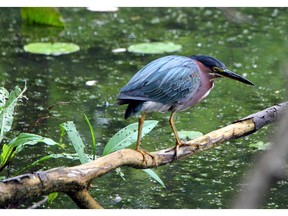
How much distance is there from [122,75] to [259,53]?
3.17ft

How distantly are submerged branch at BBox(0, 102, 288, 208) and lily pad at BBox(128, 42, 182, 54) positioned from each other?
6.45 feet

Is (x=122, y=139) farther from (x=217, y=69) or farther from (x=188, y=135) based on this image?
(x=188, y=135)

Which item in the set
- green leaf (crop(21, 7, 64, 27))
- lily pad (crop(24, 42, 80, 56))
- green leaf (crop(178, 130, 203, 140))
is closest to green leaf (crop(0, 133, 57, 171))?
green leaf (crop(178, 130, 203, 140))

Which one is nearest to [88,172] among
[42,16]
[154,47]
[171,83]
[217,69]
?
[171,83]

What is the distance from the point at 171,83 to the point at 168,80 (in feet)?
0.05

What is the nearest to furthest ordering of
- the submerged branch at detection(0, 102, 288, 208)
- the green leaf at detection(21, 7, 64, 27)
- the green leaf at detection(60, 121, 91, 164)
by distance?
1. the submerged branch at detection(0, 102, 288, 208)
2. the green leaf at detection(60, 121, 91, 164)
3. the green leaf at detection(21, 7, 64, 27)

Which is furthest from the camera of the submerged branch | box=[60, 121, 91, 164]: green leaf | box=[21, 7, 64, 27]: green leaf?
box=[21, 7, 64, 27]: green leaf

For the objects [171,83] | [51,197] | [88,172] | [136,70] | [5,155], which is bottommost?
[136,70]

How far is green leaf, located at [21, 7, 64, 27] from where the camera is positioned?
17.0 ft

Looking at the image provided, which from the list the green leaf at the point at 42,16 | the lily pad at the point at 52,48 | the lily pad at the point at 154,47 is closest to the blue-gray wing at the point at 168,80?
the lily pad at the point at 154,47

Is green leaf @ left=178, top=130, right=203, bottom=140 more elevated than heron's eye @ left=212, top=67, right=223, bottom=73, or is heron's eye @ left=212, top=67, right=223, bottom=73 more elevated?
heron's eye @ left=212, top=67, right=223, bottom=73

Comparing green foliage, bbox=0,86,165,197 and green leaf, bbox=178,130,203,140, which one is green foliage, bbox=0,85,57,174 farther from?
green leaf, bbox=178,130,203,140

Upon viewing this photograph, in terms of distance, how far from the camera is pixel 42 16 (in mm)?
5230

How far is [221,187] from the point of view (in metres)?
2.82
